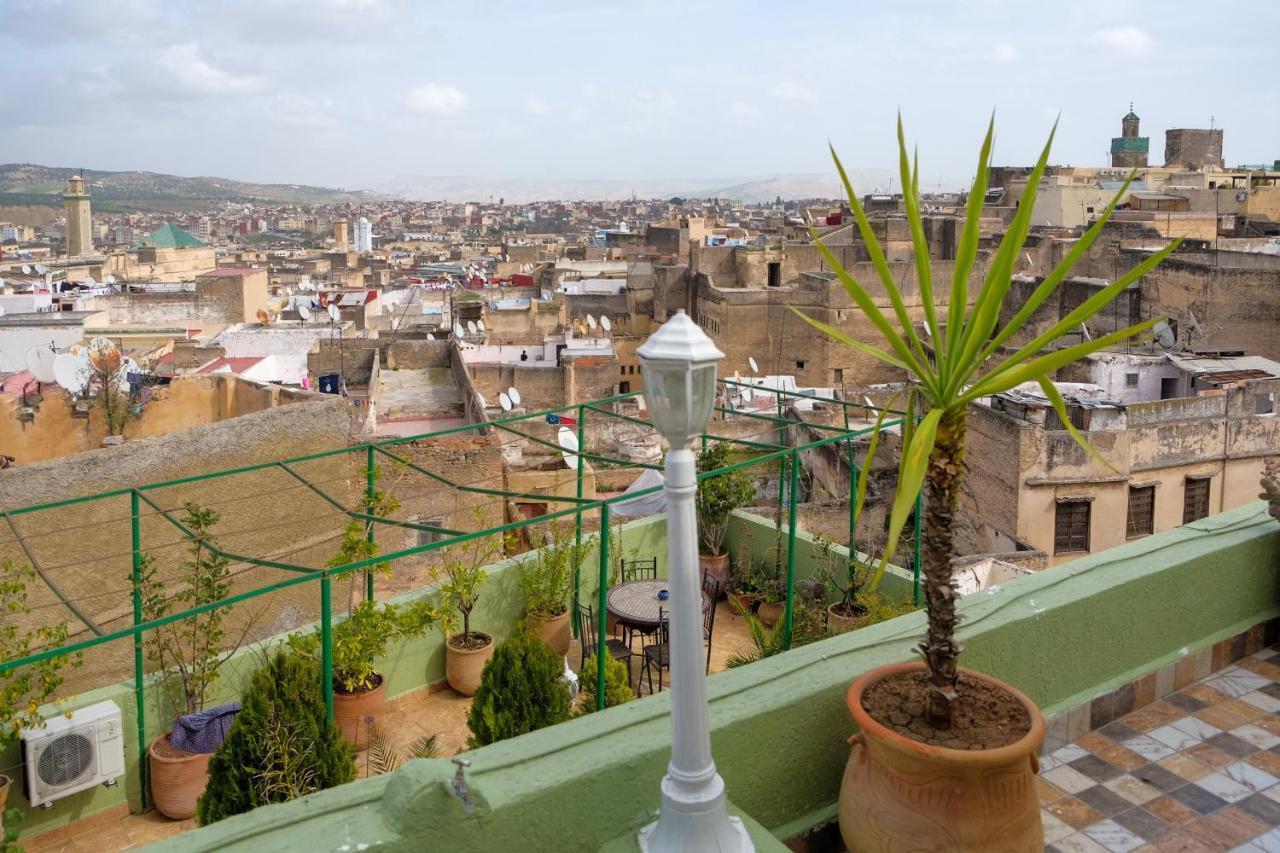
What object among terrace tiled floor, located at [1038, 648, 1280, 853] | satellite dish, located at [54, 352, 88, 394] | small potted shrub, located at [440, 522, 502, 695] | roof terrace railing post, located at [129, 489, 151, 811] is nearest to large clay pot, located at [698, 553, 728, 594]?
small potted shrub, located at [440, 522, 502, 695]

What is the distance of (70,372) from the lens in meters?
13.5

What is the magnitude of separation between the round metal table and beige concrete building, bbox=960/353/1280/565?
30.1ft

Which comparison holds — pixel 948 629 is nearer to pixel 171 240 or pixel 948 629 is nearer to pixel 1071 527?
pixel 1071 527

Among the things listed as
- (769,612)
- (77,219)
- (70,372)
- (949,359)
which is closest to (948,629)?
(949,359)

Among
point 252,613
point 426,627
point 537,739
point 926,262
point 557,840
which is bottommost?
point 252,613

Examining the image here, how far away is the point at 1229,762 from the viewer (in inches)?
175

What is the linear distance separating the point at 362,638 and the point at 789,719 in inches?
121

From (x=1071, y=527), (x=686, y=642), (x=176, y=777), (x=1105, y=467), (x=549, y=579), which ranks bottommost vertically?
(x=1071, y=527)

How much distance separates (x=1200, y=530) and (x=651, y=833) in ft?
11.2

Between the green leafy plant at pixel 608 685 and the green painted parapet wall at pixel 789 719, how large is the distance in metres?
2.15

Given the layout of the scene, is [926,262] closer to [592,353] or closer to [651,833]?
[651,833]

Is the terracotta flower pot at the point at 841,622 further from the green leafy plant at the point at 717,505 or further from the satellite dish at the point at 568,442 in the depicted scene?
the satellite dish at the point at 568,442

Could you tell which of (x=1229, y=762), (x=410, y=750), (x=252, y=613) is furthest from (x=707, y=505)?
(x=1229, y=762)

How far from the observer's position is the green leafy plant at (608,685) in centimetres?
593
